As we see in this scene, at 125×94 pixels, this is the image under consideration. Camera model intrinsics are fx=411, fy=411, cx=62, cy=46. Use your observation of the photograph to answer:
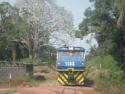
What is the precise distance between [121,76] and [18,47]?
38676mm

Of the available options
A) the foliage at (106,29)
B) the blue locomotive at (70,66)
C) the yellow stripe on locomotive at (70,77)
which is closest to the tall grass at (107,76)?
the foliage at (106,29)

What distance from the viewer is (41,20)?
69.6 meters

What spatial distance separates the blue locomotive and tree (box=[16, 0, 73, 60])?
3491 cm

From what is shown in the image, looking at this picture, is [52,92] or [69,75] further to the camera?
[69,75]

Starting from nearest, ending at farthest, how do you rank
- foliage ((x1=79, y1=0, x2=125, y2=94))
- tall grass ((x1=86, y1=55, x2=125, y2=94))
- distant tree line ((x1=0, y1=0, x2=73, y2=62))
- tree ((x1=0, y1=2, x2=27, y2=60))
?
tall grass ((x1=86, y1=55, x2=125, y2=94)), foliage ((x1=79, y1=0, x2=125, y2=94)), tree ((x1=0, y1=2, x2=27, y2=60)), distant tree line ((x1=0, y1=0, x2=73, y2=62))

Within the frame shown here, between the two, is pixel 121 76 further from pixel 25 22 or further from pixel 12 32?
pixel 25 22

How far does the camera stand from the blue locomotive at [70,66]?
32375 millimetres

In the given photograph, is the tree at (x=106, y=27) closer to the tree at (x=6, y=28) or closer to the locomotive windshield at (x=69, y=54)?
the locomotive windshield at (x=69, y=54)

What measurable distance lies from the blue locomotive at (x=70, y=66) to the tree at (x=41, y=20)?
115ft

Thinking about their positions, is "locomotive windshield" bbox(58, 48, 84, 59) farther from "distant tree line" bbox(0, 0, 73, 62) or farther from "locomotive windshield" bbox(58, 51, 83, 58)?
"distant tree line" bbox(0, 0, 73, 62)

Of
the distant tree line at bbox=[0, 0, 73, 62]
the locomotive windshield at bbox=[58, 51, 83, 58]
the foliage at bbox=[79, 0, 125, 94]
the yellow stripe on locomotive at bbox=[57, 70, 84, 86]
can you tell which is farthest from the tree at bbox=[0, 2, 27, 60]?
the yellow stripe on locomotive at bbox=[57, 70, 84, 86]

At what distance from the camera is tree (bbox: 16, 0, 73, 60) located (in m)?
68.9

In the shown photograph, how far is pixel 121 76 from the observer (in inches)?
1361

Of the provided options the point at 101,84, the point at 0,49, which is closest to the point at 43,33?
the point at 0,49
